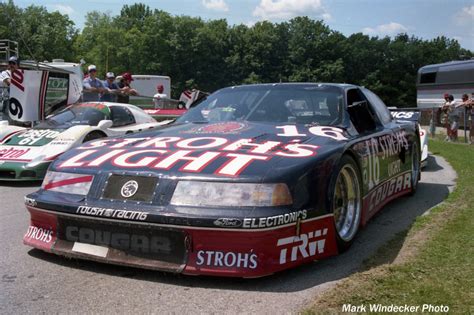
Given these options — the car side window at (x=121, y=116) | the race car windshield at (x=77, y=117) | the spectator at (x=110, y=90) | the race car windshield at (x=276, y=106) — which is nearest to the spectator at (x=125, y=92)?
the spectator at (x=110, y=90)

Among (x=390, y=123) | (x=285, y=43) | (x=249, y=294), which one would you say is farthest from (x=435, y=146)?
(x=285, y=43)

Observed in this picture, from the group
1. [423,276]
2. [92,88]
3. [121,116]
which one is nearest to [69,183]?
[423,276]

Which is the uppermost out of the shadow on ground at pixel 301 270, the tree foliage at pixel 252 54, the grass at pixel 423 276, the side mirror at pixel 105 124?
the tree foliage at pixel 252 54

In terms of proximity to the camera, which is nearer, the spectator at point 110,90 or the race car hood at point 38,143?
the race car hood at point 38,143

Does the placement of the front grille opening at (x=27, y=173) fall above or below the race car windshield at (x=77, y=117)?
below

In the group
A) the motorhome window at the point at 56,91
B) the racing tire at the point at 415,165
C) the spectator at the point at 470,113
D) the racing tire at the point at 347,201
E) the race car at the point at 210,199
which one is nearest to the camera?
the race car at the point at 210,199

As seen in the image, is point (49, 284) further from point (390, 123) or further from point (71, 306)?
point (390, 123)

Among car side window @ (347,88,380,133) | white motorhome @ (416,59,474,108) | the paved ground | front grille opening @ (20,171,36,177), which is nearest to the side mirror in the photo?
front grille opening @ (20,171,36,177)

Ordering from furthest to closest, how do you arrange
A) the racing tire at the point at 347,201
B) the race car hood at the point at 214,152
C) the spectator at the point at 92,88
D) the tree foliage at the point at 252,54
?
1. the tree foliage at the point at 252,54
2. the spectator at the point at 92,88
3. the racing tire at the point at 347,201
4. the race car hood at the point at 214,152

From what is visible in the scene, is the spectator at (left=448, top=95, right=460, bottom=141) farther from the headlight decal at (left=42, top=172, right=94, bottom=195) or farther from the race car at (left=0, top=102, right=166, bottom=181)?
the headlight decal at (left=42, top=172, right=94, bottom=195)

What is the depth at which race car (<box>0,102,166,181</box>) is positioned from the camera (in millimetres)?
7062

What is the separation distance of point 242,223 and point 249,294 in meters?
0.41

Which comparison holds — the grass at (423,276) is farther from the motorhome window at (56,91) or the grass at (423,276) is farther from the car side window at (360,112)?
the motorhome window at (56,91)

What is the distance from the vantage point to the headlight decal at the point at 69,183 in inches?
131
